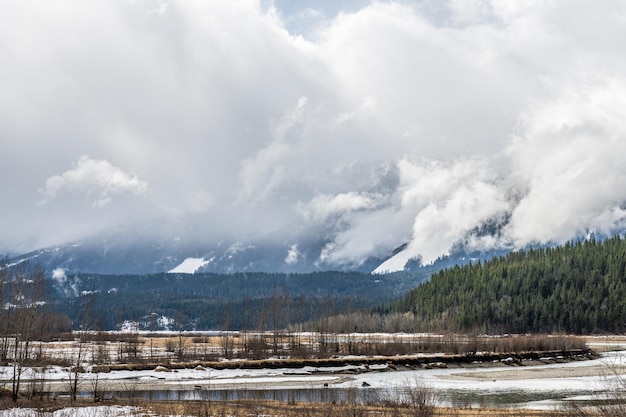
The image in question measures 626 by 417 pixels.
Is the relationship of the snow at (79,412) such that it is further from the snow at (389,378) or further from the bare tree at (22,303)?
the snow at (389,378)

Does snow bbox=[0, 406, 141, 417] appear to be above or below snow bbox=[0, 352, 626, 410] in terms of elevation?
above

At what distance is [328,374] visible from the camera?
107m

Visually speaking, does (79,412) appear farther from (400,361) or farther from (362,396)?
(400,361)

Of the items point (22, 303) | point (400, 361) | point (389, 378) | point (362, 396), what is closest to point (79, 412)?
point (22, 303)

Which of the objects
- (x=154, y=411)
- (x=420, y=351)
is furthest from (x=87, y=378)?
(x=420, y=351)

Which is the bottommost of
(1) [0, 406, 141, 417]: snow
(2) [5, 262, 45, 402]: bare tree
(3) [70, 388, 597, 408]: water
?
(3) [70, 388, 597, 408]: water

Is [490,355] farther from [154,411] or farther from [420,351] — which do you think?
[154,411]

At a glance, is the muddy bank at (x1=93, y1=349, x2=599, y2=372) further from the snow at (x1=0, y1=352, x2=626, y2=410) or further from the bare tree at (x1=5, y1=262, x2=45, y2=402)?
the bare tree at (x1=5, y1=262, x2=45, y2=402)

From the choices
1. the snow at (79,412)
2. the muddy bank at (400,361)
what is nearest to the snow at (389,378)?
the muddy bank at (400,361)

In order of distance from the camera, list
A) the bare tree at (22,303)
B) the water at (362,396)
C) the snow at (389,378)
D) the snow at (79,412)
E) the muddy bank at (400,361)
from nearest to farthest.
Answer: the snow at (79,412)
the bare tree at (22,303)
the water at (362,396)
the snow at (389,378)
the muddy bank at (400,361)

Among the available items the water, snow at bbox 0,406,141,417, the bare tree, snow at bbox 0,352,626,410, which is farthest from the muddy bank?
snow at bbox 0,406,141,417

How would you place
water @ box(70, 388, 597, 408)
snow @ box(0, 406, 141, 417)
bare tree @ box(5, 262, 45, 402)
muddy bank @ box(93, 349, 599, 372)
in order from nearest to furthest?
snow @ box(0, 406, 141, 417) → bare tree @ box(5, 262, 45, 402) → water @ box(70, 388, 597, 408) → muddy bank @ box(93, 349, 599, 372)

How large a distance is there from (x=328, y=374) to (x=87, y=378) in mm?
38031

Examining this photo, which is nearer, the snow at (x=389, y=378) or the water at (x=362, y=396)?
the water at (x=362, y=396)
